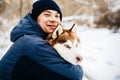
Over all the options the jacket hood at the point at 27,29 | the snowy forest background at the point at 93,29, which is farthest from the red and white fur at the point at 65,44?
the snowy forest background at the point at 93,29

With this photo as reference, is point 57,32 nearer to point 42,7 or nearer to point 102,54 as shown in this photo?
point 42,7

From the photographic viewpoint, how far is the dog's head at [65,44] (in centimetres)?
211

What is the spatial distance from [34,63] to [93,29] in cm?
1072

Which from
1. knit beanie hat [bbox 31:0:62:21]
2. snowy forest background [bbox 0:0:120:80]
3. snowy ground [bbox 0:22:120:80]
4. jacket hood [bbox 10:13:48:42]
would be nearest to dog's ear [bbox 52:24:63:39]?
jacket hood [bbox 10:13:48:42]

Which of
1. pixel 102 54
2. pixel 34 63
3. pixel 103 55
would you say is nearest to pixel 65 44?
pixel 34 63

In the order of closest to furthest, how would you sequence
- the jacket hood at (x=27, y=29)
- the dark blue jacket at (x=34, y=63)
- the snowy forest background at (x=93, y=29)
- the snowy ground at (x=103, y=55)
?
1. the dark blue jacket at (x=34, y=63)
2. the jacket hood at (x=27, y=29)
3. the snowy ground at (x=103, y=55)
4. the snowy forest background at (x=93, y=29)

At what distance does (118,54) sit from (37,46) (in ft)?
18.7

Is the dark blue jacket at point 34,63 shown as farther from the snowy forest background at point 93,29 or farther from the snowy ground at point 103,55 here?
the snowy ground at point 103,55

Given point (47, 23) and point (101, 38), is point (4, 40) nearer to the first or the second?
point (101, 38)

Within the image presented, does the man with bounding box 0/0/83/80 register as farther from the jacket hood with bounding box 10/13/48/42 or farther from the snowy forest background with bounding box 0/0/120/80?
the snowy forest background with bounding box 0/0/120/80

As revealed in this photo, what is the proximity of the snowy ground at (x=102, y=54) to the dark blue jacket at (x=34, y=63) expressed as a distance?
2.73m

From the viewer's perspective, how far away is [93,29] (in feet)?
41.4

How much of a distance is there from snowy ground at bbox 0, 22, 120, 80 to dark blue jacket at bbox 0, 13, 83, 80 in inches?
107

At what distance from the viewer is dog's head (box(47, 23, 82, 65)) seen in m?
2.11
